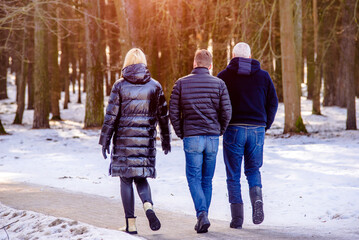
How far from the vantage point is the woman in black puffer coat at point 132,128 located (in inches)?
230

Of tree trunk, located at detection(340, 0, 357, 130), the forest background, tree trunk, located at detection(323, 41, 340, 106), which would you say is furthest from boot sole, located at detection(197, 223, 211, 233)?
tree trunk, located at detection(323, 41, 340, 106)

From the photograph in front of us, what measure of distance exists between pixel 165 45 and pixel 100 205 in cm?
2008

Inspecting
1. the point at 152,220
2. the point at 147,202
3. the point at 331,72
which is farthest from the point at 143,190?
the point at 331,72

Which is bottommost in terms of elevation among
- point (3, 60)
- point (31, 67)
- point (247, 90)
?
point (247, 90)

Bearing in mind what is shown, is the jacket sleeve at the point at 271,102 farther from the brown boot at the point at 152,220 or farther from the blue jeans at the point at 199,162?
the brown boot at the point at 152,220

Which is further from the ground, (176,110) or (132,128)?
(176,110)

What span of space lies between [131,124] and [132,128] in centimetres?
5

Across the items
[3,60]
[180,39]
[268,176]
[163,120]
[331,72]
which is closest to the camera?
[163,120]

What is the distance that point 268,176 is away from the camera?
10672mm

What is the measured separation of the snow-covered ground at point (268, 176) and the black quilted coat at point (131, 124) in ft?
6.61

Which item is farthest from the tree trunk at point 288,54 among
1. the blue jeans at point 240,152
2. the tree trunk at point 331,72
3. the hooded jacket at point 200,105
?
the tree trunk at point 331,72

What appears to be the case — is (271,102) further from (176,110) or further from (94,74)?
(94,74)

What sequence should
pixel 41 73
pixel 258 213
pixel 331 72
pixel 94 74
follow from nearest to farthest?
pixel 258 213 < pixel 94 74 < pixel 41 73 < pixel 331 72

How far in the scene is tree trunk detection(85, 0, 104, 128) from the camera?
75.6 ft
